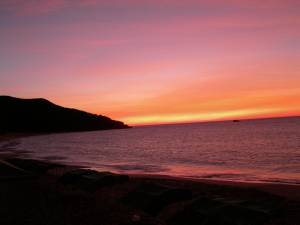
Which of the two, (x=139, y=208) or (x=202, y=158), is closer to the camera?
(x=139, y=208)

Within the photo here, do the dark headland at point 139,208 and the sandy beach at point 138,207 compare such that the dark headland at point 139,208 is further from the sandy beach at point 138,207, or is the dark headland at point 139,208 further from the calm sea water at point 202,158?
the calm sea water at point 202,158

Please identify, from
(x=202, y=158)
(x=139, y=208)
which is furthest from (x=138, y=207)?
(x=202, y=158)

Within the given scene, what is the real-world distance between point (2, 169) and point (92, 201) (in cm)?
325

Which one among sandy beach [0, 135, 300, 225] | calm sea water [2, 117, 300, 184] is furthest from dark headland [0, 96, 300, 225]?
calm sea water [2, 117, 300, 184]

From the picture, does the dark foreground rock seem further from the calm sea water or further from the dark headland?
the calm sea water

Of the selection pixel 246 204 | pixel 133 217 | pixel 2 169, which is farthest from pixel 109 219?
pixel 2 169

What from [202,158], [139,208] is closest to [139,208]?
[139,208]

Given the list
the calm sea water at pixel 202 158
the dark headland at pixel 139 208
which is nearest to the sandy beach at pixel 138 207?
the dark headland at pixel 139 208

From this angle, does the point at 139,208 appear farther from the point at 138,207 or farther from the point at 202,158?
the point at 202,158

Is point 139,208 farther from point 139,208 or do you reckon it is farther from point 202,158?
point 202,158

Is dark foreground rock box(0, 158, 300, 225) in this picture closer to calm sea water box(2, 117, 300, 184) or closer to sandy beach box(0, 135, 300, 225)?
sandy beach box(0, 135, 300, 225)

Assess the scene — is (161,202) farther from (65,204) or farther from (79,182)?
(79,182)

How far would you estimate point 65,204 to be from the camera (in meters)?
10.3

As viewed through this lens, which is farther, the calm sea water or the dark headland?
the calm sea water
